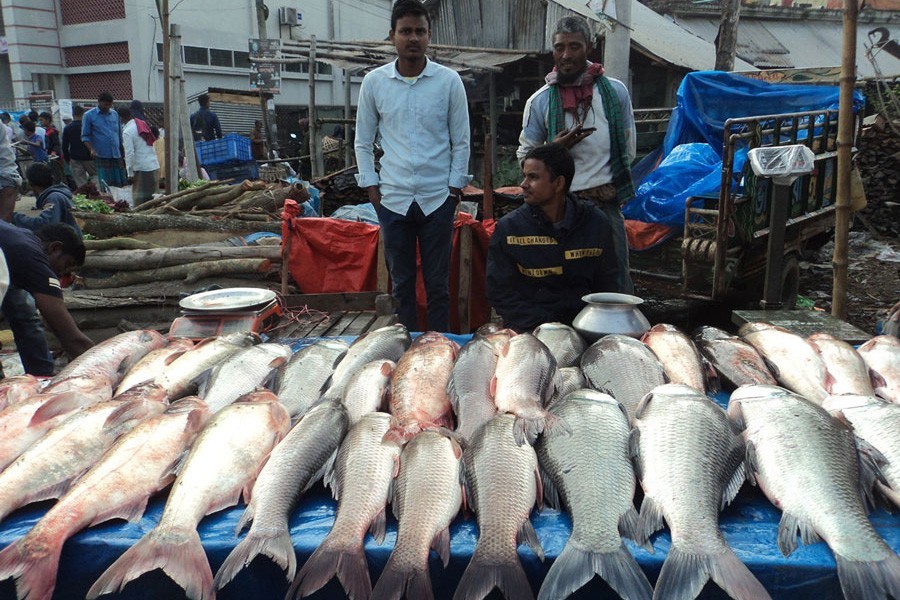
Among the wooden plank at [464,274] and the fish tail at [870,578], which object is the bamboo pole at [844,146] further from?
the fish tail at [870,578]

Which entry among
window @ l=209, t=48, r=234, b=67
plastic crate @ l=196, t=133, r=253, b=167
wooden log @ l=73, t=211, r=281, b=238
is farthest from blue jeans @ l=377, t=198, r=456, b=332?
window @ l=209, t=48, r=234, b=67

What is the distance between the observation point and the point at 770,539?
5.85 ft

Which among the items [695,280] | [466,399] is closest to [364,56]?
[695,280]

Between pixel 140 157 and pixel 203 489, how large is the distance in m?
12.4

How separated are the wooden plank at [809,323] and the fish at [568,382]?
51.4 inches

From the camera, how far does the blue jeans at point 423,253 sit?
15.8 feet

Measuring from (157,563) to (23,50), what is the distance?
31974 millimetres

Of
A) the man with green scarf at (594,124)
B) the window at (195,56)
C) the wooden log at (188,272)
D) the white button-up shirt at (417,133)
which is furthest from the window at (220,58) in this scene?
the man with green scarf at (594,124)

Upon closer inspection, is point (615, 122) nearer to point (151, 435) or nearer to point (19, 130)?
point (151, 435)

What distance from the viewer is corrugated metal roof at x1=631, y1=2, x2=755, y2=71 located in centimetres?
1382

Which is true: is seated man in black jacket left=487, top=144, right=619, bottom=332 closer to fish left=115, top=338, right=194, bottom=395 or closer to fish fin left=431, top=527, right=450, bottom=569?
fish left=115, top=338, right=194, bottom=395

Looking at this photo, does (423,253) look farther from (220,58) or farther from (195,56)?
(220,58)

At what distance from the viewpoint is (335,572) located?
66.9 inches

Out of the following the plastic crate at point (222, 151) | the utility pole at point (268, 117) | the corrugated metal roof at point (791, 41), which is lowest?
the plastic crate at point (222, 151)
